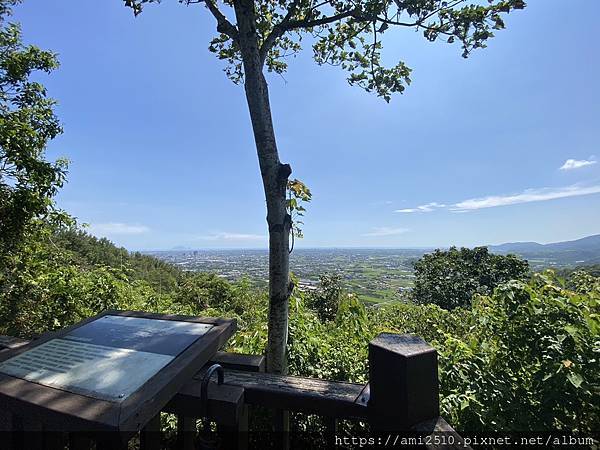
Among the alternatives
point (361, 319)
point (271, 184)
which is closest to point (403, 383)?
point (271, 184)

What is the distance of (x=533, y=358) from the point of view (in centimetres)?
165

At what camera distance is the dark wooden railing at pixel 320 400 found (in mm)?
884

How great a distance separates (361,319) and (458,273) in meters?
30.6

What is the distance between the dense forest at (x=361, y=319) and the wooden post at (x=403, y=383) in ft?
2.82

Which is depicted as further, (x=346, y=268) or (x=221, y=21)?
(x=346, y=268)

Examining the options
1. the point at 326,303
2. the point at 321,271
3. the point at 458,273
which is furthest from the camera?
the point at 458,273

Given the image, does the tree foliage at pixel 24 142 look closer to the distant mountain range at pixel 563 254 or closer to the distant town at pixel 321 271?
the distant town at pixel 321 271

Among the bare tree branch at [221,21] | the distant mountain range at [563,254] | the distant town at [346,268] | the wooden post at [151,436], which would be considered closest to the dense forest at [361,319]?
the distant town at [346,268]

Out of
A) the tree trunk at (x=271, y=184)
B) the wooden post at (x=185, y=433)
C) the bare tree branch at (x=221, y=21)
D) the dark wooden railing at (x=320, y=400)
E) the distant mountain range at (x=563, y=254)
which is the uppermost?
the bare tree branch at (x=221, y=21)

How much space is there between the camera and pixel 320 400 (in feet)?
3.83

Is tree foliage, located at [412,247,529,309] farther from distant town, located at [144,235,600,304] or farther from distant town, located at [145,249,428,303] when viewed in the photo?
distant town, located at [145,249,428,303]

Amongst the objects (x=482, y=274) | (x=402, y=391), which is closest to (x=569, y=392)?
(x=402, y=391)

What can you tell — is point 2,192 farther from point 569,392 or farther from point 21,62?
point 569,392

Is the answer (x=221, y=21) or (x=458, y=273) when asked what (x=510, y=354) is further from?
(x=458, y=273)
